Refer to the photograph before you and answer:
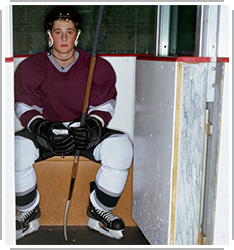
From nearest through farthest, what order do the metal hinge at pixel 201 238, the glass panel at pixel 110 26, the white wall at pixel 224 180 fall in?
the white wall at pixel 224 180 → the metal hinge at pixel 201 238 → the glass panel at pixel 110 26

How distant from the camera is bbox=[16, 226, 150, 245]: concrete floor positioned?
Answer: 2.19 meters

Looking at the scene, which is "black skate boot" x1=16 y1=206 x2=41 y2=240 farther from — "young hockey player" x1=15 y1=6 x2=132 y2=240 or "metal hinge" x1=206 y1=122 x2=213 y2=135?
"metal hinge" x1=206 y1=122 x2=213 y2=135

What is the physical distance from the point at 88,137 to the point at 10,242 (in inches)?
35.5

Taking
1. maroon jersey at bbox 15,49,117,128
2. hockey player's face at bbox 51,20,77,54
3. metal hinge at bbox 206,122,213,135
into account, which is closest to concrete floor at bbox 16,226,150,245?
maroon jersey at bbox 15,49,117,128

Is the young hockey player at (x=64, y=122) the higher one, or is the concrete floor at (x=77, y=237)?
the young hockey player at (x=64, y=122)

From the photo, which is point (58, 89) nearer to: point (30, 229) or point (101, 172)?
point (101, 172)

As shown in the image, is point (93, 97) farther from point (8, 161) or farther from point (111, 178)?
point (8, 161)

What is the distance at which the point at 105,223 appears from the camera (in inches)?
90.5

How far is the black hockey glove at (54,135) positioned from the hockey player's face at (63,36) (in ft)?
1.57

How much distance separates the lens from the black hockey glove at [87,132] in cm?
217

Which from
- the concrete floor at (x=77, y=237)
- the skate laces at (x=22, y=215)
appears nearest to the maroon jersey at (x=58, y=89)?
the skate laces at (x=22, y=215)

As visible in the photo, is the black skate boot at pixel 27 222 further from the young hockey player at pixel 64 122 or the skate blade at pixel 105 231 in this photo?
the skate blade at pixel 105 231

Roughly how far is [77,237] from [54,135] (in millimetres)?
663

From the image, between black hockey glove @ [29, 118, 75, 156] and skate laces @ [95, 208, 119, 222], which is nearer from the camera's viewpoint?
black hockey glove @ [29, 118, 75, 156]
